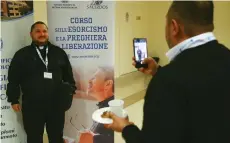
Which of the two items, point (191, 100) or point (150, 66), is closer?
point (191, 100)

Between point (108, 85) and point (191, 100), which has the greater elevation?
point (191, 100)

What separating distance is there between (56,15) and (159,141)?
218cm

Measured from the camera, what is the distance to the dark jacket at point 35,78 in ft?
8.63

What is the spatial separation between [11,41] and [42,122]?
0.86 metres

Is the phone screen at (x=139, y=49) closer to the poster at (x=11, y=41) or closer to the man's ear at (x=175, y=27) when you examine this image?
the poster at (x=11, y=41)

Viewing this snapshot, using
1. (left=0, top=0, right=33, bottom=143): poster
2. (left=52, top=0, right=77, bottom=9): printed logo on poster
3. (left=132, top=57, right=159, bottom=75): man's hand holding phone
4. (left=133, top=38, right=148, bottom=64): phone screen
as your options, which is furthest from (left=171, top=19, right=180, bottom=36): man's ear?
(left=133, top=38, right=148, bottom=64): phone screen

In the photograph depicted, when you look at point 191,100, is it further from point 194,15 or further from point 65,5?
point 65,5

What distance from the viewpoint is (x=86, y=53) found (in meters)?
2.98

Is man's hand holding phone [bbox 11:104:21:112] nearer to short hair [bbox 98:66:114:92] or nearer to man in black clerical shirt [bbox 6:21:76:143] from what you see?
man in black clerical shirt [bbox 6:21:76:143]

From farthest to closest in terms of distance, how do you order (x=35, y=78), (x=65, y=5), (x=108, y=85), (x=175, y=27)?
(x=108, y=85) → (x=65, y=5) → (x=35, y=78) → (x=175, y=27)

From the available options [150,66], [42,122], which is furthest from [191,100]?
[42,122]

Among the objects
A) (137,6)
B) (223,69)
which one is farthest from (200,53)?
(137,6)

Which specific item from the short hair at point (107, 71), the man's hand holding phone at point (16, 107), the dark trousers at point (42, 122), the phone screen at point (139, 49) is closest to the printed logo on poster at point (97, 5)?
the short hair at point (107, 71)

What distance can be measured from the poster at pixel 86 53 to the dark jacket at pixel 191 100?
1988 millimetres
